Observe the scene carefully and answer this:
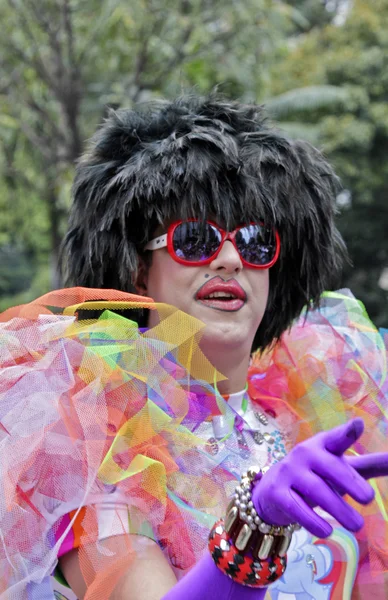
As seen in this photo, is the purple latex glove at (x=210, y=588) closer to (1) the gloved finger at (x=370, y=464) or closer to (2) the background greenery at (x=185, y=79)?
(1) the gloved finger at (x=370, y=464)

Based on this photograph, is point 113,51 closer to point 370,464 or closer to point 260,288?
point 260,288

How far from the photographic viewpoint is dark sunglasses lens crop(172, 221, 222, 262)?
1629 millimetres

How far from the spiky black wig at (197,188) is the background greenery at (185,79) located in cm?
212

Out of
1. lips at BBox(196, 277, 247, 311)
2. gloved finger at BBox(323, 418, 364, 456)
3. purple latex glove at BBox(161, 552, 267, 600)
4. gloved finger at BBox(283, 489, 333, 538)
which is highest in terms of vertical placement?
lips at BBox(196, 277, 247, 311)

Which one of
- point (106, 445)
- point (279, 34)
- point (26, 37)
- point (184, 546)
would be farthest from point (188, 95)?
point (279, 34)

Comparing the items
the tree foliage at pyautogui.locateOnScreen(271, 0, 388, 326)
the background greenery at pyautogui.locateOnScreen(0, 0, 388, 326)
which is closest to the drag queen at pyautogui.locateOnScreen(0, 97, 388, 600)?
the background greenery at pyautogui.locateOnScreen(0, 0, 388, 326)

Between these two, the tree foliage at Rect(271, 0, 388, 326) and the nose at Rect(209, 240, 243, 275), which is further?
the tree foliage at Rect(271, 0, 388, 326)

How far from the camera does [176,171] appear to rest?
5.35 feet

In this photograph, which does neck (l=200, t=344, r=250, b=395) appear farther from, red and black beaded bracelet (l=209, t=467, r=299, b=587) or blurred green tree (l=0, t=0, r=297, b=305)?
blurred green tree (l=0, t=0, r=297, b=305)

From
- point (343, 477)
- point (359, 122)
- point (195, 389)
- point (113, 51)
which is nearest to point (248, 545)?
point (343, 477)

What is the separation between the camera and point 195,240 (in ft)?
5.37

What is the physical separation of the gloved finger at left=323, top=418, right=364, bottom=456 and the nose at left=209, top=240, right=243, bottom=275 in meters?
0.68

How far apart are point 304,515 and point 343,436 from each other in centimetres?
13

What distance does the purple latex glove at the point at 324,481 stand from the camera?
3.19 feet
